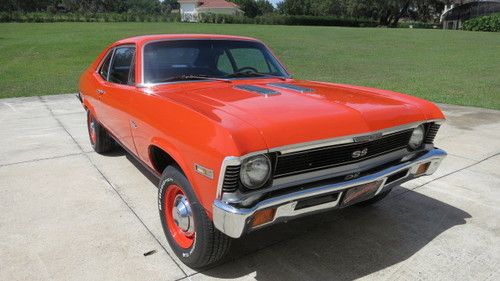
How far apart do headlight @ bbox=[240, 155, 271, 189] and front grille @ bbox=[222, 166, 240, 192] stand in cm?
4

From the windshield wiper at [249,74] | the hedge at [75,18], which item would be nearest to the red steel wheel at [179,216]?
the windshield wiper at [249,74]

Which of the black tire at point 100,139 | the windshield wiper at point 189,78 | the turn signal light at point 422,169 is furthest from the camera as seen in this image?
the black tire at point 100,139

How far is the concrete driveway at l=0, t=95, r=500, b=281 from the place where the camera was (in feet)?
9.75

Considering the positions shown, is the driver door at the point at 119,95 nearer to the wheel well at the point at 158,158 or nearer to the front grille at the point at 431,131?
the wheel well at the point at 158,158

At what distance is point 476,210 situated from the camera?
3908 millimetres

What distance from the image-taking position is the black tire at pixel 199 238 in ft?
8.89

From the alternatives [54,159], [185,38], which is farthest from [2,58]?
[185,38]

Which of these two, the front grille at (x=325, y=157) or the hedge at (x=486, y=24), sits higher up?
the hedge at (x=486, y=24)

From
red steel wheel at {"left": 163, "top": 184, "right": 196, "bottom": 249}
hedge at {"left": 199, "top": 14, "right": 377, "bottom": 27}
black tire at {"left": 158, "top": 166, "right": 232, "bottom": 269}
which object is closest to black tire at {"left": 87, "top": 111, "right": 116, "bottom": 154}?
red steel wheel at {"left": 163, "top": 184, "right": 196, "bottom": 249}

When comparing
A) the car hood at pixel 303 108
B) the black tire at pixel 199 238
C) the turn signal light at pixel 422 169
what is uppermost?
the car hood at pixel 303 108

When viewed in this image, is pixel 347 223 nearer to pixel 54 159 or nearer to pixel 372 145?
pixel 372 145

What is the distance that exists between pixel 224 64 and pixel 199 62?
10.3 inches

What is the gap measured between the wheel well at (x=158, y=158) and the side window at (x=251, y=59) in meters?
1.26

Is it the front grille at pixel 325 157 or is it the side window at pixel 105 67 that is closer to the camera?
the front grille at pixel 325 157
